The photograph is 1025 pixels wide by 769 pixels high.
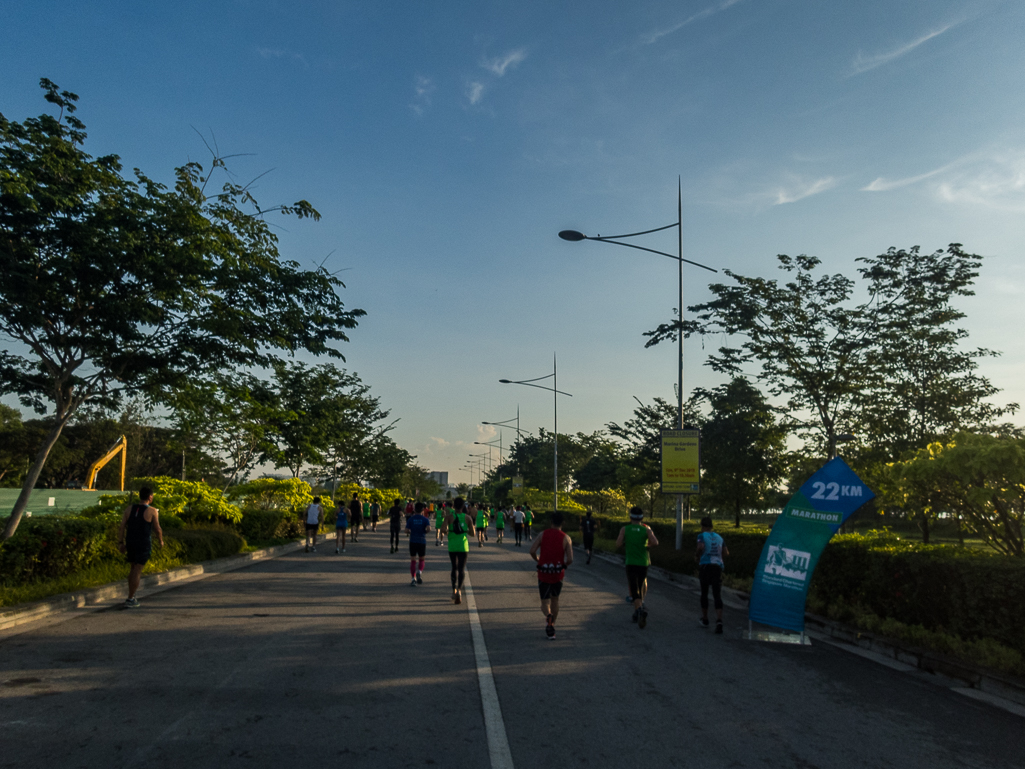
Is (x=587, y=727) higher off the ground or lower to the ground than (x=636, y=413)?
lower

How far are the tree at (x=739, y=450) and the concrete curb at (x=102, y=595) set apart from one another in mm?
16816

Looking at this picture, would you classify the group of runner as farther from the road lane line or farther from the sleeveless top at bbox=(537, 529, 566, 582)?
the road lane line

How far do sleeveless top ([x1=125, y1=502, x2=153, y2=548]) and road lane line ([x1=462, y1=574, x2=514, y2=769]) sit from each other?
5.25 m

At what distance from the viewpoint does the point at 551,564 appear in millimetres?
9320

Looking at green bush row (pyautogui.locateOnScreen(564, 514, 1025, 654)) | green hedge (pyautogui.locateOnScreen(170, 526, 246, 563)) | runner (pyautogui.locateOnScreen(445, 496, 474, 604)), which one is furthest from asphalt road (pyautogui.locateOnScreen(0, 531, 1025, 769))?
green hedge (pyautogui.locateOnScreen(170, 526, 246, 563))

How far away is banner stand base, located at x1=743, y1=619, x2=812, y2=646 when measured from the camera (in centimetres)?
935

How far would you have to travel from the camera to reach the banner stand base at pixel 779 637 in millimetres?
9352

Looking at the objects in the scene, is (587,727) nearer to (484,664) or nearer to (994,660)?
(484,664)

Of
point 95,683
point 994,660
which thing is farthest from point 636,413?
point 95,683

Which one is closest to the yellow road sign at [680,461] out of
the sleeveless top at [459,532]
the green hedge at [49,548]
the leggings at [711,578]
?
the sleeveless top at [459,532]

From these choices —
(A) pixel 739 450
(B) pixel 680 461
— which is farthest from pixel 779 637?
(A) pixel 739 450

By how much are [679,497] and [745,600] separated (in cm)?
768

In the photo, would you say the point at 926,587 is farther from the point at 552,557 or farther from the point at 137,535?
the point at 137,535

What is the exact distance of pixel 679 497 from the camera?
21.2 meters
